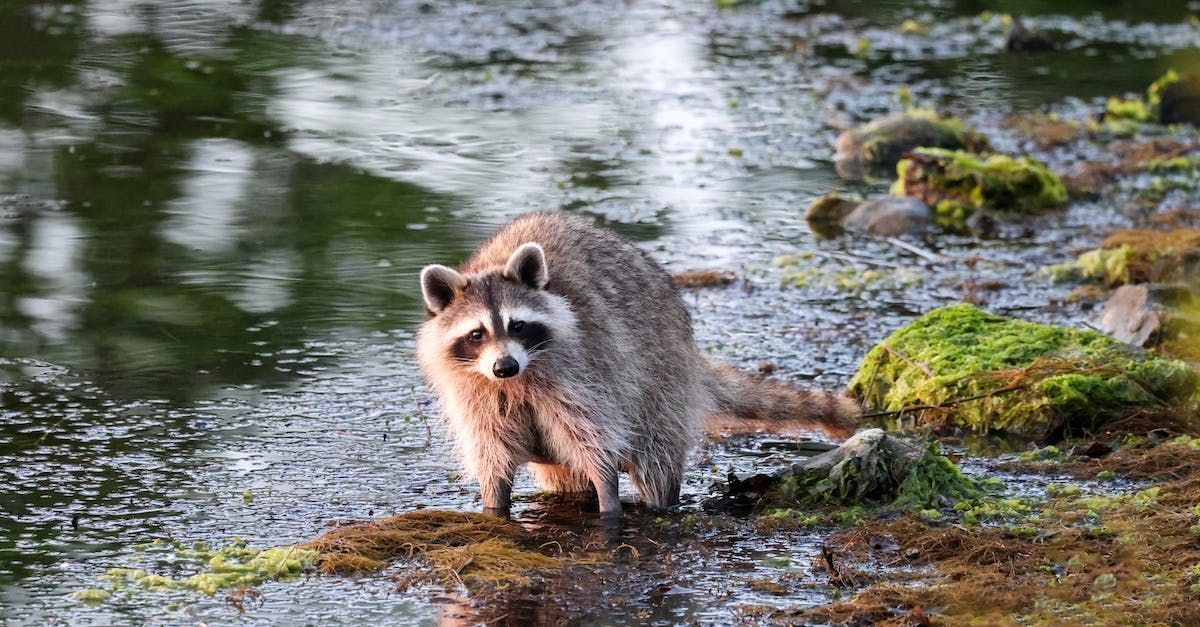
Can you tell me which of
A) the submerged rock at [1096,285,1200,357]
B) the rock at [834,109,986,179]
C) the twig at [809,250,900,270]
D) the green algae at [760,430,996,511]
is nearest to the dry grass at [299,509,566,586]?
the green algae at [760,430,996,511]

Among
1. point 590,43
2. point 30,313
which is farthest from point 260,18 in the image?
point 30,313

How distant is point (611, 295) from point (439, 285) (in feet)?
2.00

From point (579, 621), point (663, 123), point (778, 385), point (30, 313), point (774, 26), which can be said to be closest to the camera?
point (579, 621)

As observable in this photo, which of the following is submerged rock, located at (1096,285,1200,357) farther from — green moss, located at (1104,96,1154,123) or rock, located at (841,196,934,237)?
green moss, located at (1104,96,1154,123)

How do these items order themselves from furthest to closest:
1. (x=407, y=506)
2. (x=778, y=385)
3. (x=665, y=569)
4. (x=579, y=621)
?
(x=778, y=385)
(x=407, y=506)
(x=665, y=569)
(x=579, y=621)

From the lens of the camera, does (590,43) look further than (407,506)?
Yes

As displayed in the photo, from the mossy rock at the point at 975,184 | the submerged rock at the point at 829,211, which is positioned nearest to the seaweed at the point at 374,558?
the submerged rock at the point at 829,211

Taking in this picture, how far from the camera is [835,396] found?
6438 millimetres

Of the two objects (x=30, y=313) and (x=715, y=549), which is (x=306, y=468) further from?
(x=30, y=313)

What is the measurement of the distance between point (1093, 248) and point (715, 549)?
5045 millimetres

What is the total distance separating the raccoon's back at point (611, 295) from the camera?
5.57 meters

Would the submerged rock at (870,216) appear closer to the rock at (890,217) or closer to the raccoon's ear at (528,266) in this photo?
the rock at (890,217)

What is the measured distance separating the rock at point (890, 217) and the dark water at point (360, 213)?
0.28m

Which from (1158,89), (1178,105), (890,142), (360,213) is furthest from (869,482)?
(1158,89)
